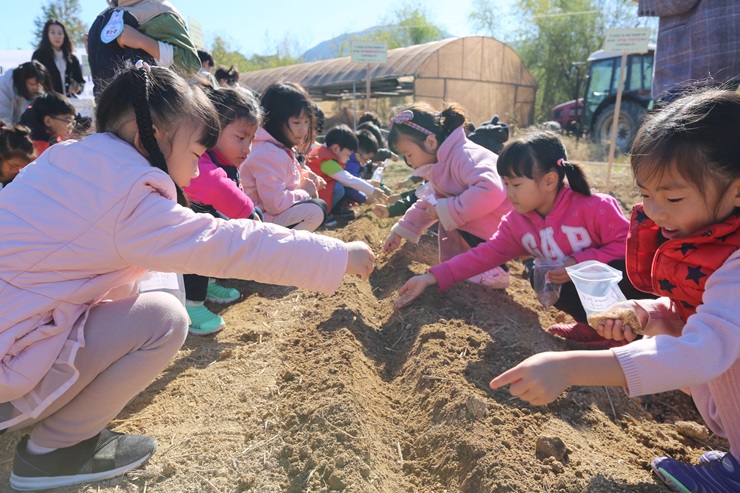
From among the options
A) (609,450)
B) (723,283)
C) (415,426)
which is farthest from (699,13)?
(415,426)

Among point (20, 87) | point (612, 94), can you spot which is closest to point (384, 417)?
point (20, 87)

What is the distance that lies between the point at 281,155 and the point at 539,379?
3120mm

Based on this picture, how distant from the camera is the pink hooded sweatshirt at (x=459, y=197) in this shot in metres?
3.56

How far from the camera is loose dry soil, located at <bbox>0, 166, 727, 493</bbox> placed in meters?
1.81

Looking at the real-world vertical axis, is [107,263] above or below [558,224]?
above

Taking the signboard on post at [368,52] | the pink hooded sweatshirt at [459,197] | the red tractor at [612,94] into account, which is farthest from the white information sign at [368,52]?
the pink hooded sweatshirt at [459,197]

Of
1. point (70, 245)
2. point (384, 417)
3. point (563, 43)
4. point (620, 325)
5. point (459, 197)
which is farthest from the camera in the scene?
point (563, 43)

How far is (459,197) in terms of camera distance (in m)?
3.60

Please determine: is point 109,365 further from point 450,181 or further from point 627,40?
point 627,40

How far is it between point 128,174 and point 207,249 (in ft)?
1.02

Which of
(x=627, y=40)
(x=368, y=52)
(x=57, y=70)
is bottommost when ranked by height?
(x=57, y=70)

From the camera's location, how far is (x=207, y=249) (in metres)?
1.66

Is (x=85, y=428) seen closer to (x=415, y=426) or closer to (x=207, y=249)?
(x=207, y=249)

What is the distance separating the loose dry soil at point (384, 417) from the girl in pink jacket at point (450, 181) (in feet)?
2.31
